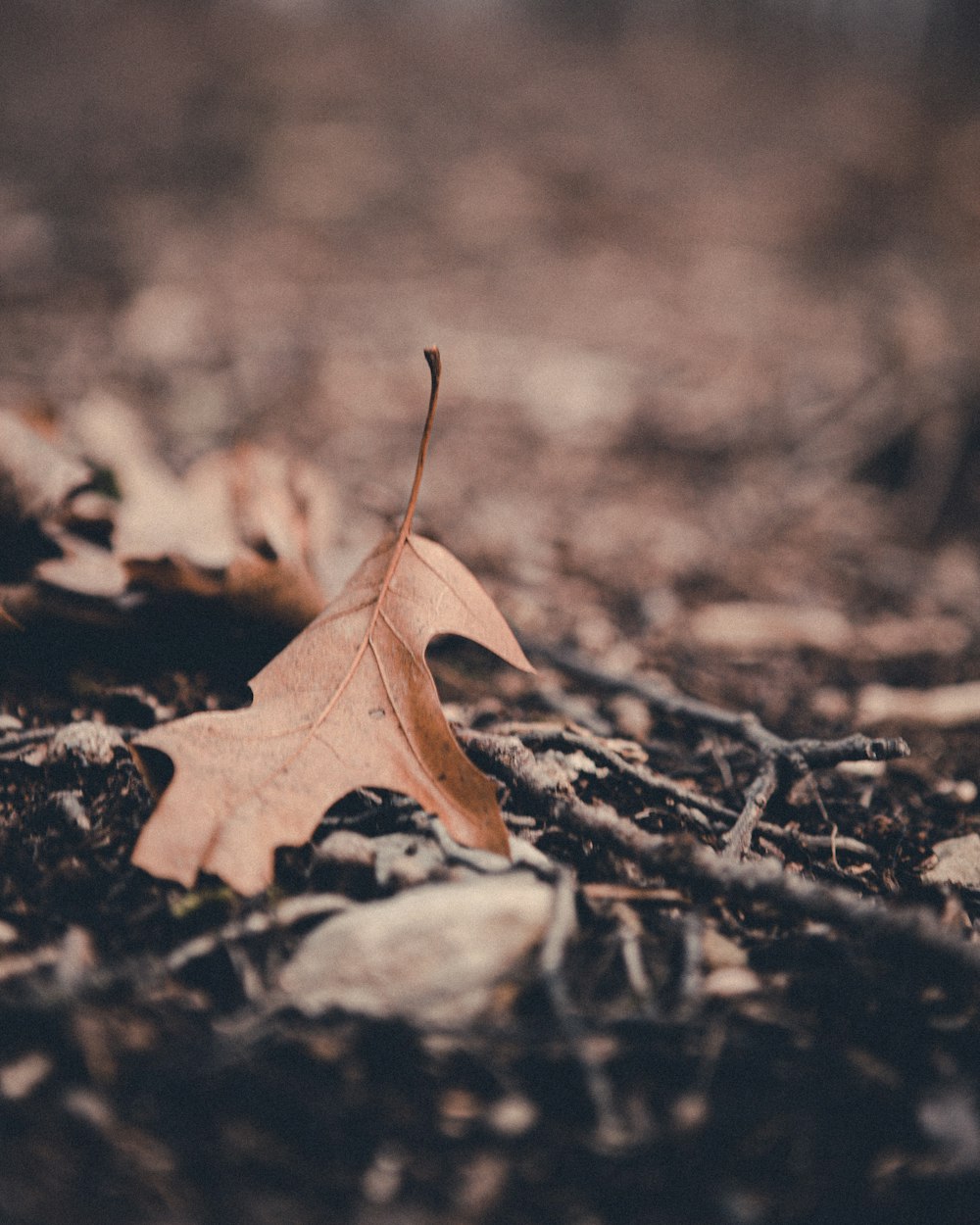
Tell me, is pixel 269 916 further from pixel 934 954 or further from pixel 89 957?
pixel 934 954

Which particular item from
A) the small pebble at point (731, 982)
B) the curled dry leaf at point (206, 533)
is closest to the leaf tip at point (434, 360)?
the curled dry leaf at point (206, 533)

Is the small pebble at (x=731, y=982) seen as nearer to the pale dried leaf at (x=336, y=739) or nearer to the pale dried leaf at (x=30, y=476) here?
the pale dried leaf at (x=336, y=739)

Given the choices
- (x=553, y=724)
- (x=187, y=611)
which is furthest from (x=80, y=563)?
(x=553, y=724)

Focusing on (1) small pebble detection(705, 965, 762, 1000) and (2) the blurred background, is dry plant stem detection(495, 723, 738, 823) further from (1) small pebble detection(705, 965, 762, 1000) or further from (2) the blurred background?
(2) the blurred background

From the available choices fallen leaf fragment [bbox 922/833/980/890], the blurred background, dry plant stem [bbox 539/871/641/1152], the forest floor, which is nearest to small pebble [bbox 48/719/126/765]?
the forest floor

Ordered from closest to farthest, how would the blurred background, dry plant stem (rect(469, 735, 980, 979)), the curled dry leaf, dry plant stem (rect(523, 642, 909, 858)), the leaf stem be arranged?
dry plant stem (rect(469, 735, 980, 979))
the leaf stem
dry plant stem (rect(523, 642, 909, 858))
the curled dry leaf
the blurred background

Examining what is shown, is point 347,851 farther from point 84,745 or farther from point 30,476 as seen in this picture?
point 30,476
